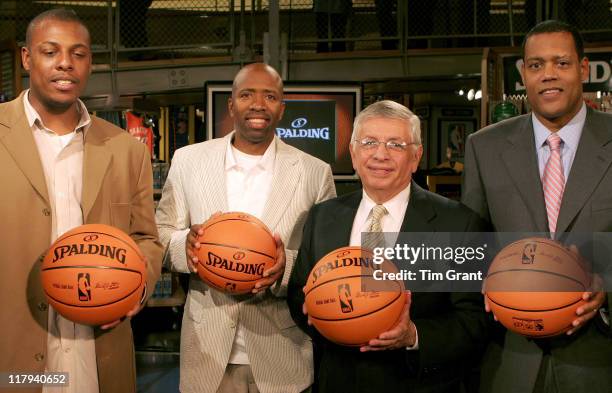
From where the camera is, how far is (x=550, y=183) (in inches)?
102

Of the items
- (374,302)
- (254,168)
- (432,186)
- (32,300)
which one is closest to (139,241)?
(32,300)

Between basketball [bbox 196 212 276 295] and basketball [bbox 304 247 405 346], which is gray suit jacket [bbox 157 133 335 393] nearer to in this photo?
basketball [bbox 196 212 276 295]

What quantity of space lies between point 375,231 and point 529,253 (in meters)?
0.51

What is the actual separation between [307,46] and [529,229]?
8744mm

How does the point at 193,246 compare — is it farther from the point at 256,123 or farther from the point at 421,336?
the point at 421,336

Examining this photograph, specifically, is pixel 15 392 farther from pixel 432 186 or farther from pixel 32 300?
pixel 432 186

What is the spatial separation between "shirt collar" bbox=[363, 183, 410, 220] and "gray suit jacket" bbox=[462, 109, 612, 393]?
0.27 meters

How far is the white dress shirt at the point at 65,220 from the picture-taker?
250 centimetres

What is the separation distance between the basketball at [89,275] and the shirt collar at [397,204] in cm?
85

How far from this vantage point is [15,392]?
2385mm

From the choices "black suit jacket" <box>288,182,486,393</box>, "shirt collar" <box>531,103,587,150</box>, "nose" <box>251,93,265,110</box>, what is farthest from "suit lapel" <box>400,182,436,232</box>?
"nose" <box>251,93,265,110</box>

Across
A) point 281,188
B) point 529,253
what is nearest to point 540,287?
point 529,253

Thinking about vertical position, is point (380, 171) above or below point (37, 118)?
below

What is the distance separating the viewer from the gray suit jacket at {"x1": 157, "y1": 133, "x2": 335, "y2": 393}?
2863 mm
